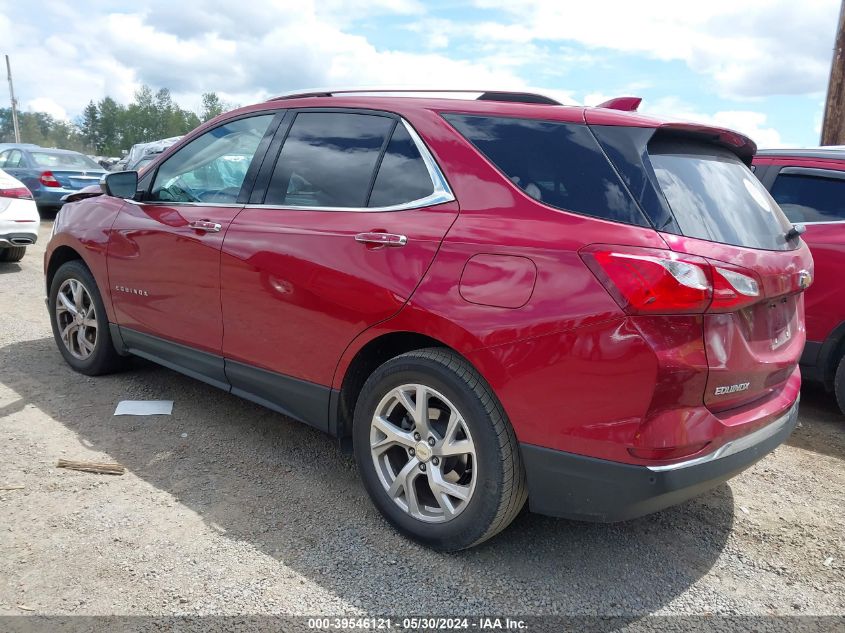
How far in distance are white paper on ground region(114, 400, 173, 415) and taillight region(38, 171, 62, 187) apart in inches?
464

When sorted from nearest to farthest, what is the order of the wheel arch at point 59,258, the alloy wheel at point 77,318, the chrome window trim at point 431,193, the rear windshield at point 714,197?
the rear windshield at point 714,197, the chrome window trim at point 431,193, the alloy wheel at point 77,318, the wheel arch at point 59,258

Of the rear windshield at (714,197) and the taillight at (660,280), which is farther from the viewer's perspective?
the rear windshield at (714,197)

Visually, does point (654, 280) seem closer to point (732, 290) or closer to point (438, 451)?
point (732, 290)

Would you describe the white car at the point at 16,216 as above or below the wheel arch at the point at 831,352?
above

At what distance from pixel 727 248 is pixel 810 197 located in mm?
3027

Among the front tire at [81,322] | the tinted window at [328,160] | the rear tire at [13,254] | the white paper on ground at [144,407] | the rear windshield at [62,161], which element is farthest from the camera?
the rear windshield at [62,161]

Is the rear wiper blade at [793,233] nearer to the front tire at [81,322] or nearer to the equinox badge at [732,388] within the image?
the equinox badge at [732,388]

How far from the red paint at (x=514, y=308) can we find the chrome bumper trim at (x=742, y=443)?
0.04 m

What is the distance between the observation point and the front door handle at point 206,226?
12.3ft

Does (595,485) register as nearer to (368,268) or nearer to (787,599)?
(787,599)

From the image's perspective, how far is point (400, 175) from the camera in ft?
10.1

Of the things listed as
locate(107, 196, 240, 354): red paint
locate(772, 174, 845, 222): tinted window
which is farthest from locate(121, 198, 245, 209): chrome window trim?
locate(772, 174, 845, 222): tinted window

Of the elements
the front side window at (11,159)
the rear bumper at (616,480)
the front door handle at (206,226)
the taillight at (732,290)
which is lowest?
the rear bumper at (616,480)

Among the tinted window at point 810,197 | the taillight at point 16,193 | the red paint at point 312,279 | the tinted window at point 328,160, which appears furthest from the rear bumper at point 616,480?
the taillight at point 16,193
